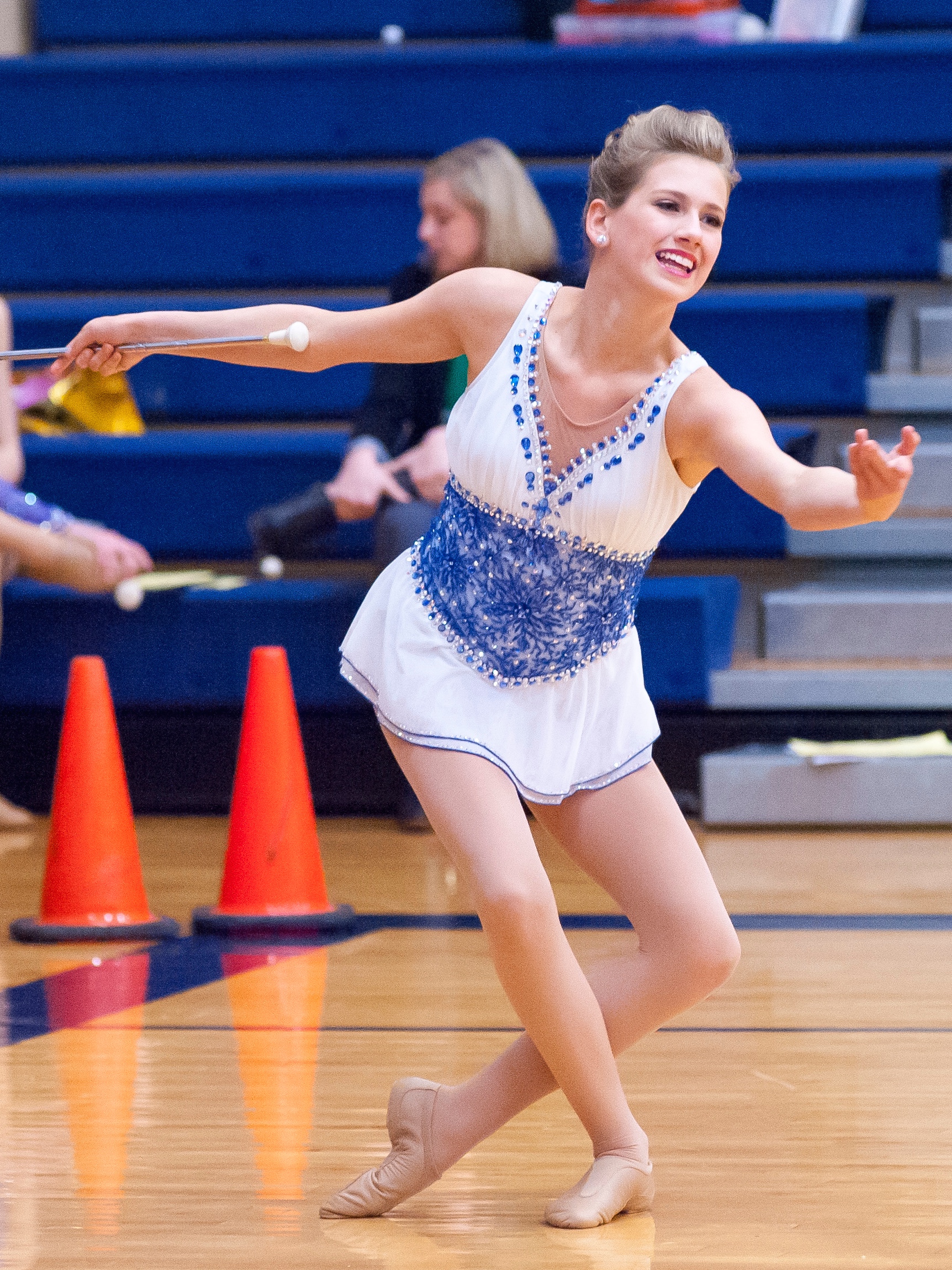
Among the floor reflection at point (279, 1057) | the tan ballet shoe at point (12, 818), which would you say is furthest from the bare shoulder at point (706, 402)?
the tan ballet shoe at point (12, 818)

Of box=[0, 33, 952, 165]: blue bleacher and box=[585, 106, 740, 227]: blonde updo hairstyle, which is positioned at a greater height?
box=[585, 106, 740, 227]: blonde updo hairstyle

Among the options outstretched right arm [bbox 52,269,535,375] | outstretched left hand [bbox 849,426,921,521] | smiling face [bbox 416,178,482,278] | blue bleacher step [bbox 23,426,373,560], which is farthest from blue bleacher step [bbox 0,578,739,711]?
outstretched left hand [bbox 849,426,921,521]

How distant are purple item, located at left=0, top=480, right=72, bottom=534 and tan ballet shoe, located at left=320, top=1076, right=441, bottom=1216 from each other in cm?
232

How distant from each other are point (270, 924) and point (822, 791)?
4.46 ft

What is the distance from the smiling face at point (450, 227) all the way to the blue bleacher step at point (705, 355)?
0.78 meters

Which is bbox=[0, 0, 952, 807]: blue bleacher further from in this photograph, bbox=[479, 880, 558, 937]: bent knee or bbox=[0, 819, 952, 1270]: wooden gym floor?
bbox=[479, 880, 558, 937]: bent knee

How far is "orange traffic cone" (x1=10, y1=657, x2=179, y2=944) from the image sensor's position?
9.72 feet

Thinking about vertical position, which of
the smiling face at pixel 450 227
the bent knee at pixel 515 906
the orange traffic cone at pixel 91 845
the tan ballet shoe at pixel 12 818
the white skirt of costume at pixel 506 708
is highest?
the smiling face at pixel 450 227

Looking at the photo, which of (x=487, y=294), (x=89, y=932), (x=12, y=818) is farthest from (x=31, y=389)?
(x=487, y=294)

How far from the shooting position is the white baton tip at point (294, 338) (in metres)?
1.79

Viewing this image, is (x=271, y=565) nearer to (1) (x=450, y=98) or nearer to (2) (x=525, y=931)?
(1) (x=450, y=98)

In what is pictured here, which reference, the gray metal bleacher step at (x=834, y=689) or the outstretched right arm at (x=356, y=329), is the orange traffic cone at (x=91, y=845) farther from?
the gray metal bleacher step at (x=834, y=689)

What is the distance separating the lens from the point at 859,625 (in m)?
4.29

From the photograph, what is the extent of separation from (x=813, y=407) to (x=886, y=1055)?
2.61 metres
